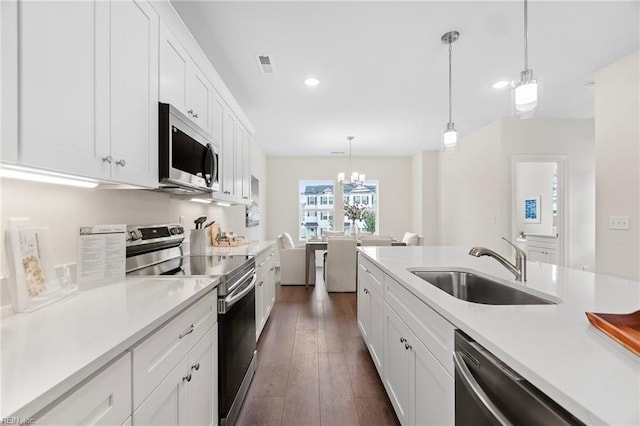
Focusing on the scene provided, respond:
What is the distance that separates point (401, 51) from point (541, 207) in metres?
5.05

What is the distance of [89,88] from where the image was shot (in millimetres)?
1124

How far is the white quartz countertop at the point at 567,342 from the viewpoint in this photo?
1.70 feet

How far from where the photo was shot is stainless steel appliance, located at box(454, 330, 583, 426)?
1.98 ft

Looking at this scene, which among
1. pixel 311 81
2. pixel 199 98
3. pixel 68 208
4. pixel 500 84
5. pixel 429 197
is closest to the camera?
pixel 68 208

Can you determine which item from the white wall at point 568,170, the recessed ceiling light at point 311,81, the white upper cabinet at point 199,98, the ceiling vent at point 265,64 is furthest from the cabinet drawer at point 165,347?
the white wall at point 568,170

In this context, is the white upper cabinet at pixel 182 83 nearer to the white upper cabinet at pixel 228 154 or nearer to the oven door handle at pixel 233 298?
the white upper cabinet at pixel 228 154

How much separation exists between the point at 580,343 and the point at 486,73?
324 centimetres

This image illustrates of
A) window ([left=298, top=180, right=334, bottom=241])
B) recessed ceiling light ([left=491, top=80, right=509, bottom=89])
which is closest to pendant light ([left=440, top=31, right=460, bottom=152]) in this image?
recessed ceiling light ([left=491, top=80, right=509, bottom=89])

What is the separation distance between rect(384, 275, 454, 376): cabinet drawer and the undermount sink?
365 mm

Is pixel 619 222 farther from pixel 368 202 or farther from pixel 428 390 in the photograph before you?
pixel 368 202

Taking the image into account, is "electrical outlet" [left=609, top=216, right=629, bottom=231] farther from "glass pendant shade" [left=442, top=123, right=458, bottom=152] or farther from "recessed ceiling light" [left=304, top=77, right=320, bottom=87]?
"recessed ceiling light" [left=304, top=77, right=320, bottom=87]

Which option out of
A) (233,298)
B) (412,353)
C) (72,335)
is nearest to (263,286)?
(233,298)

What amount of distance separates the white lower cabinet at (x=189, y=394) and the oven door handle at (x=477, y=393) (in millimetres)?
947

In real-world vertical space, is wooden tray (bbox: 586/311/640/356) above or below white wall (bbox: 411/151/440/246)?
below
